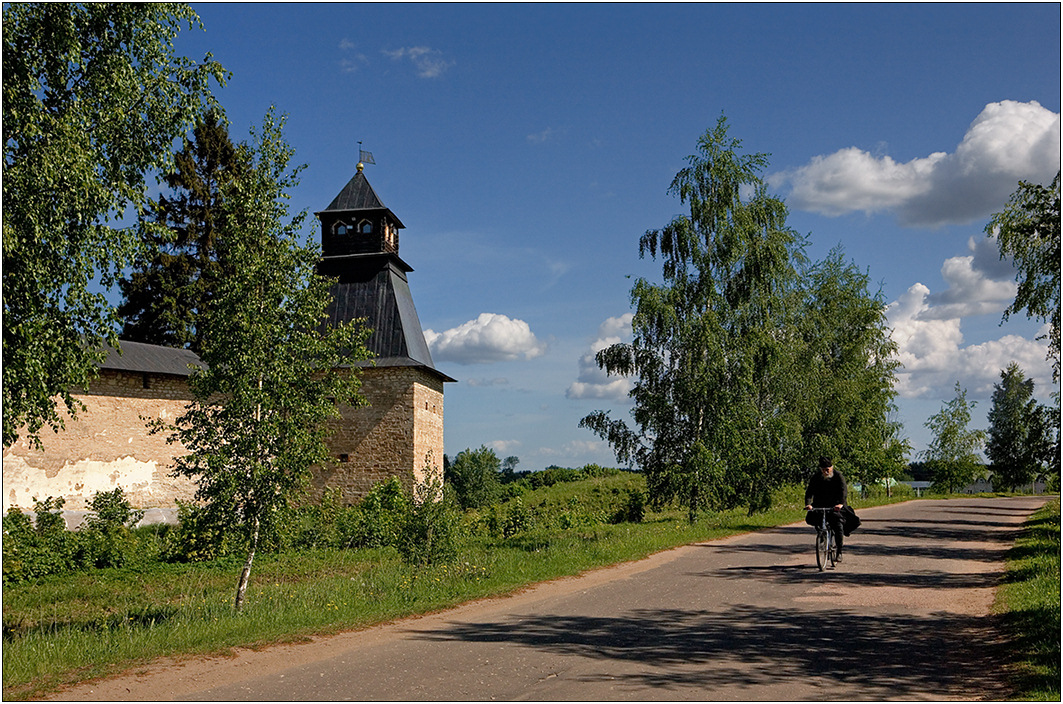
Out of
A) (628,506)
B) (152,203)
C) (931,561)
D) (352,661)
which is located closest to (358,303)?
(628,506)

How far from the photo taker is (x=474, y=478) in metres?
43.6

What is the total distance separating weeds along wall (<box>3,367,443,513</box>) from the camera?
68.9 ft

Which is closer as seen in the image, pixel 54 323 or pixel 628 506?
pixel 54 323

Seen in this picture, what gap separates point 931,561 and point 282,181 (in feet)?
37.7

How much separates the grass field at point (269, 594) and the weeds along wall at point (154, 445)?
2.92m

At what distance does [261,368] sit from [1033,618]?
9.17 metres

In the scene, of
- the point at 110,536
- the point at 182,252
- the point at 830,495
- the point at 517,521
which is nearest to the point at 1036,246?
the point at 830,495

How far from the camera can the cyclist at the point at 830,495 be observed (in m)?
11.3

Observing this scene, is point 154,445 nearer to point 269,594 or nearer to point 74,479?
point 74,479

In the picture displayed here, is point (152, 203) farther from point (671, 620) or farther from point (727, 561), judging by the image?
point (727, 561)

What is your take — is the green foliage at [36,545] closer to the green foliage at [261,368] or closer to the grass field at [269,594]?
the grass field at [269,594]

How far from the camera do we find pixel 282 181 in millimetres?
11188

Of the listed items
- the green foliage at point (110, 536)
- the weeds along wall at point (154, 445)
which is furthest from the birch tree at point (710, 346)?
the green foliage at point (110, 536)

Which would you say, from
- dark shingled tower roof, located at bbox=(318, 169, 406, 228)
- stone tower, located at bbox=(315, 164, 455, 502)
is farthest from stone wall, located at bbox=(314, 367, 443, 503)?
dark shingled tower roof, located at bbox=(318, 169, 406, 228)
